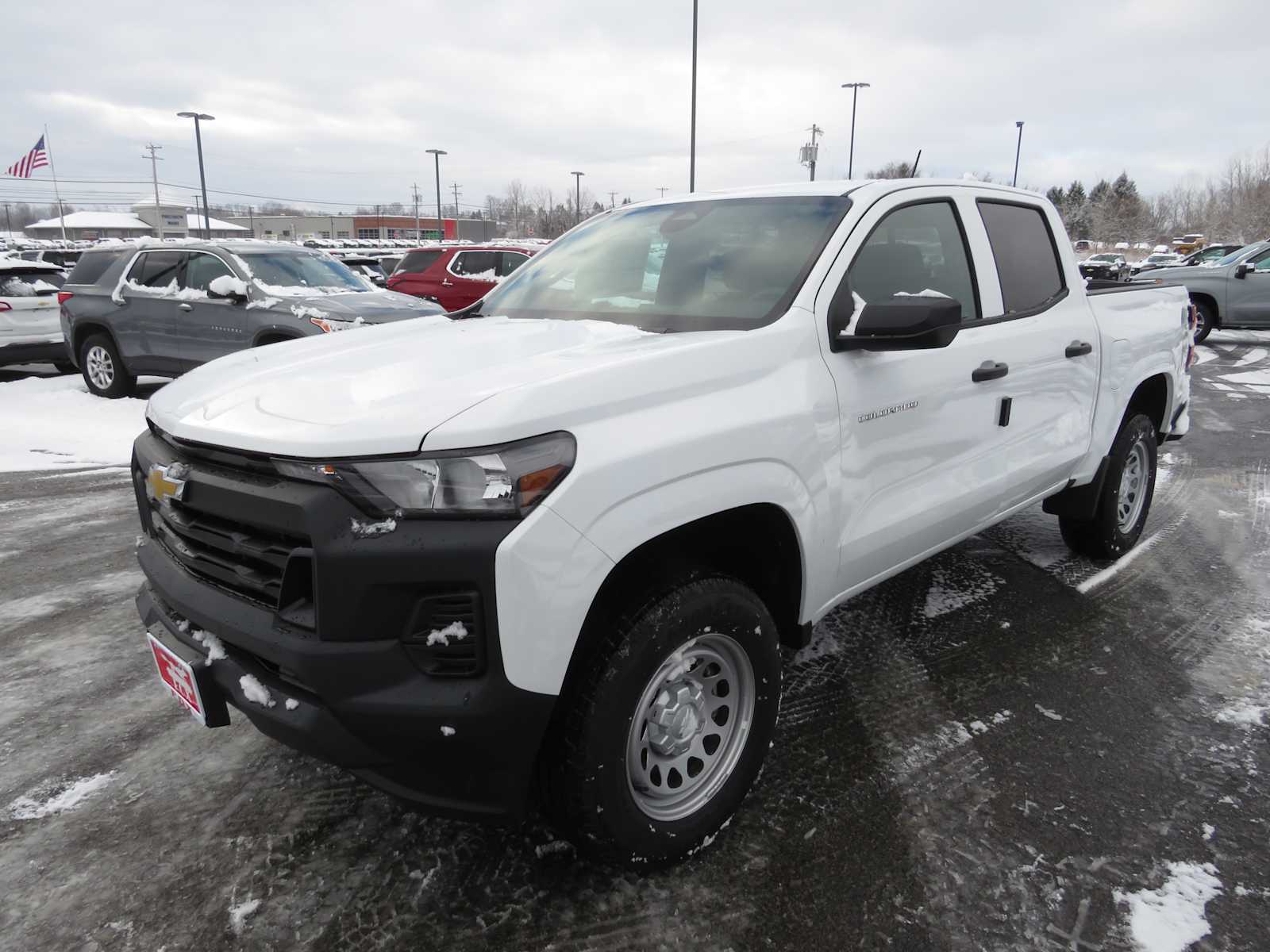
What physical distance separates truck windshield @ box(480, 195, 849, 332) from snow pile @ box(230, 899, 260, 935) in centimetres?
196

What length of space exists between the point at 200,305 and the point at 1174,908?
9376mm

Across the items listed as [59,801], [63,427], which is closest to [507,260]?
[63,427]

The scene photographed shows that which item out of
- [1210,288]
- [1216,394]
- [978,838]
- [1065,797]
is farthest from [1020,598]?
[1210,288]

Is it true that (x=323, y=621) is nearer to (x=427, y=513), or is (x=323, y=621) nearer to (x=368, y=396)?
(x=427, y=513)

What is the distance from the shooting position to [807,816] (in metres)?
2.57

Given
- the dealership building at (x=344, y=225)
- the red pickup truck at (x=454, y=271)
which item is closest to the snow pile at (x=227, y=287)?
the red pickup truck at (x=454, y=271)

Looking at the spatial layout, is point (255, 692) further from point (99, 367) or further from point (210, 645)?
point (99, 367)

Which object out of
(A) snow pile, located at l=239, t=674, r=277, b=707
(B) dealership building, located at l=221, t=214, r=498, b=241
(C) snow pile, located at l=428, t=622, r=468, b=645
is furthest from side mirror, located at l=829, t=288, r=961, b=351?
(B) dealership building, located at l=221, t=214, r=498, b=241

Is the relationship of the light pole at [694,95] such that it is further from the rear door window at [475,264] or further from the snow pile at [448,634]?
the snow pile at [448,634]

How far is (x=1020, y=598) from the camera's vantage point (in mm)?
4223

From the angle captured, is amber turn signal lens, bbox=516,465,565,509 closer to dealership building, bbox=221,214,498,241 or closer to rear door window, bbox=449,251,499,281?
rear door window, bbox=449,251,499,281

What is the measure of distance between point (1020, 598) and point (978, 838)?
2.02 meters

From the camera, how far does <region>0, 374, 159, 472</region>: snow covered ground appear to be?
7039 millimetres

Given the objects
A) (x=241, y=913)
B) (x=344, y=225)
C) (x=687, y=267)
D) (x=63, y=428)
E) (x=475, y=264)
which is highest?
(x=344, y=225)
